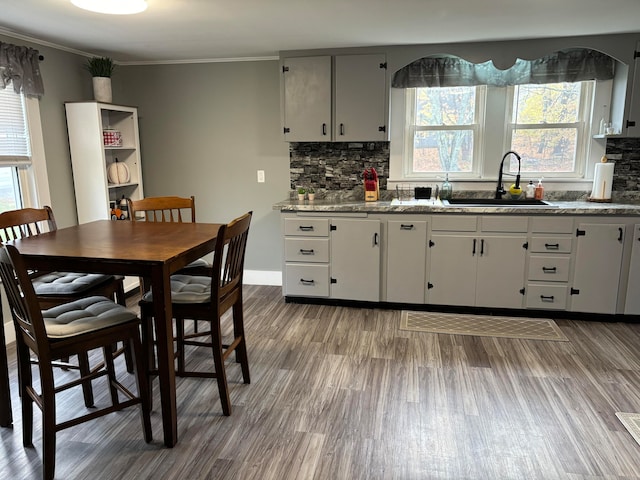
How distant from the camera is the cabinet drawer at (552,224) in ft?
11.1

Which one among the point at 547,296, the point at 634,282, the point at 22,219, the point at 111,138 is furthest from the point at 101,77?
the point at 634,282

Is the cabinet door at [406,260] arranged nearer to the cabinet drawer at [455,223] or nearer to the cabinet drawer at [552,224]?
the cabinet drawer at [455,223]

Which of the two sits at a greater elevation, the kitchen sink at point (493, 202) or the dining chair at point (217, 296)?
the kitchen sink at point (493, 202)

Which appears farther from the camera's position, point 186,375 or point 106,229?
point 106,229

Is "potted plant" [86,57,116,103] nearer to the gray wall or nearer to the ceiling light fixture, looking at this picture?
the gray wall

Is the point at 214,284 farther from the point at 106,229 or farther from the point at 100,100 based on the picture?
the point at 100,100

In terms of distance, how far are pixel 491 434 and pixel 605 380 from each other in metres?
0.97

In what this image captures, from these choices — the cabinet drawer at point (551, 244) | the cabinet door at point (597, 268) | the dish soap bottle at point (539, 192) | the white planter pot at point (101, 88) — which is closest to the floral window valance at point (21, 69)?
the white planter pot at point (101, 88)

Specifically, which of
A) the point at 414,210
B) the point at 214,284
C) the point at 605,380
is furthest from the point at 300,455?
the point at 414,210

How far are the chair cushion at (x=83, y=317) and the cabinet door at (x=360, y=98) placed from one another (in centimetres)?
240

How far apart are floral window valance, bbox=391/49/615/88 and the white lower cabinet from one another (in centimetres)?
123

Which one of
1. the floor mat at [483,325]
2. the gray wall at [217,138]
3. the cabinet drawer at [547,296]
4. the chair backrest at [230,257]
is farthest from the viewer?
the gray wall at [217,138]

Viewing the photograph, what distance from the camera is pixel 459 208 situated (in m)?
3.51

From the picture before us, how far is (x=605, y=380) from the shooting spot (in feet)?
8.59
